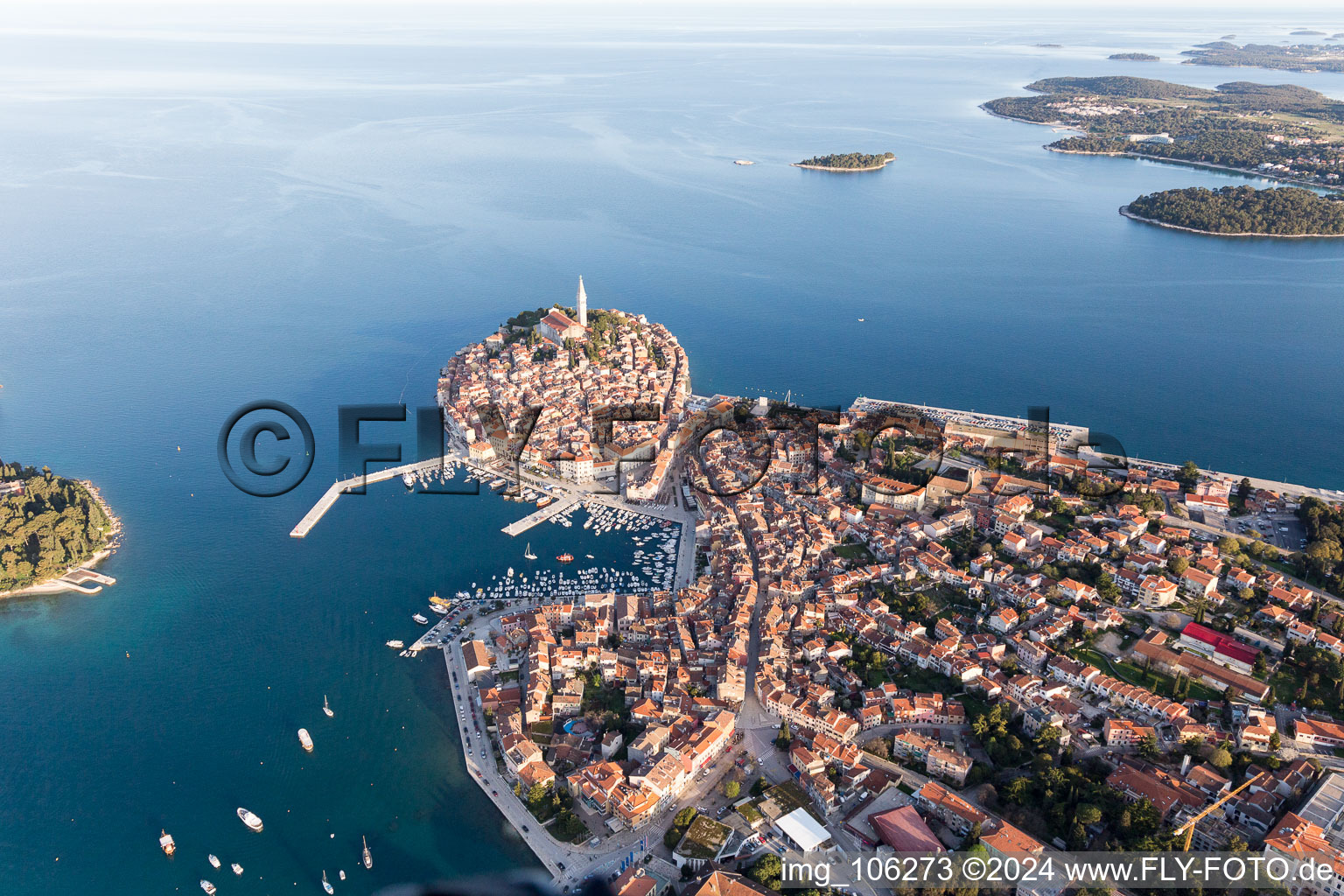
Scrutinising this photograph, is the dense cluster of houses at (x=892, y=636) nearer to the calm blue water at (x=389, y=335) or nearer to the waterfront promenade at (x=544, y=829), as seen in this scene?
the waterfront promenade at (x=544, y=829)

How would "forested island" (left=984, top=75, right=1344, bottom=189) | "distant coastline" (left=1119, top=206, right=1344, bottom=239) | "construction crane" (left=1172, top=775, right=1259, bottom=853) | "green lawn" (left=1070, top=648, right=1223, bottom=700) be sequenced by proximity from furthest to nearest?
"forested island" (left=984, top=75, right=1344, bottom=189), "distant coastline" (left=1119, top=206, right=1344, bottom=239), "green lawn" (left=1070, top=648, right=1223, bottom=700), "construction crane" (left=1172, top=775, right=1259, bottom=853)

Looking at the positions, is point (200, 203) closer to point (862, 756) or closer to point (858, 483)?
point (858, 483)

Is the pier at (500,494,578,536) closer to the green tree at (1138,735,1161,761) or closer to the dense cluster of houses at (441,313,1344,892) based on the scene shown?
the dense cluster of houses at (441,313,1344,892)

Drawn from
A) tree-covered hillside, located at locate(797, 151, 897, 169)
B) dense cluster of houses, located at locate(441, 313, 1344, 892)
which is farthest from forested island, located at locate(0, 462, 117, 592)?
tree-covered hillside, located at locate(797, 151, 897, 169)

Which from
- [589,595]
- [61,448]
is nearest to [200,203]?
[61,448]

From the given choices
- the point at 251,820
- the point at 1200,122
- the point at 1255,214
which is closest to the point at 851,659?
the point at 251,820

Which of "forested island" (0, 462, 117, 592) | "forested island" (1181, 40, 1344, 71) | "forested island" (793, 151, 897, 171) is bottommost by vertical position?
"forested island" (0, 462, 117, 592)
